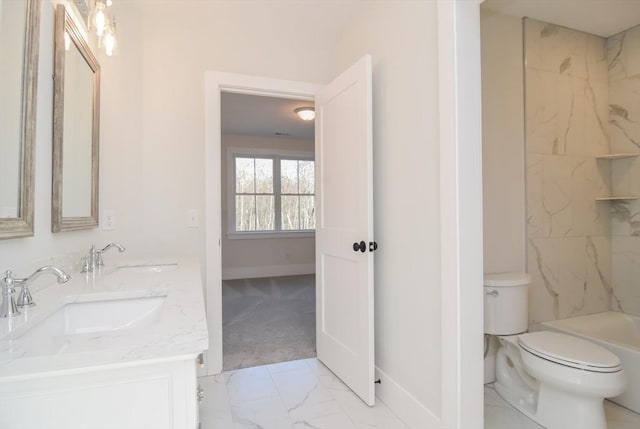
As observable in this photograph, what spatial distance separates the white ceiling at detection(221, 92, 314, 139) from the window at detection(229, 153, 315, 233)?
0.49 metres

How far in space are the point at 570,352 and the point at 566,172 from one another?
4.31ft

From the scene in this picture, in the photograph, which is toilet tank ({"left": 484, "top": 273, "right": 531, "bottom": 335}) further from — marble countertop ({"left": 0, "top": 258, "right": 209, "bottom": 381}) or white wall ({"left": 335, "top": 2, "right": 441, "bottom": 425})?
marble countertop ({"left": 0, "top": 258, "right": 209, "bottom": 381})

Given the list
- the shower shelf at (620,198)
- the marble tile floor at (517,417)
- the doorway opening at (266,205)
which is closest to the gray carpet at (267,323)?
the doorway opening at (266,205)

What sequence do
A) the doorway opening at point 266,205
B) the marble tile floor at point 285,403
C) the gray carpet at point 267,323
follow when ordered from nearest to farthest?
the marble tile floor at point 285,403
the gray carpet at point 267,323
the doorway opening at point 266,205

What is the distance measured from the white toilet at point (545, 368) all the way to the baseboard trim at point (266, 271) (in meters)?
4.16

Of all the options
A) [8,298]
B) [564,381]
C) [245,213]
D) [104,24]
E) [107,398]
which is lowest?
[564,381]

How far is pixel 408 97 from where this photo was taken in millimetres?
1704

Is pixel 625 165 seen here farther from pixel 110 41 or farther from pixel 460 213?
pixel 110 41

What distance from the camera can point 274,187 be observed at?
5805 mm

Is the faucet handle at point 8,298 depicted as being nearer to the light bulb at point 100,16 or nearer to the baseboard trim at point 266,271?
the light bulb at point 100,16

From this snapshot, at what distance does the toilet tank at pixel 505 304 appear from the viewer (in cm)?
193

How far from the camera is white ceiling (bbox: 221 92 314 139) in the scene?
3875 mm

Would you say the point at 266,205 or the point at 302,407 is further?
the point at 266,205

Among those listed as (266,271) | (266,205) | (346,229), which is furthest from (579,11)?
(266,271)
